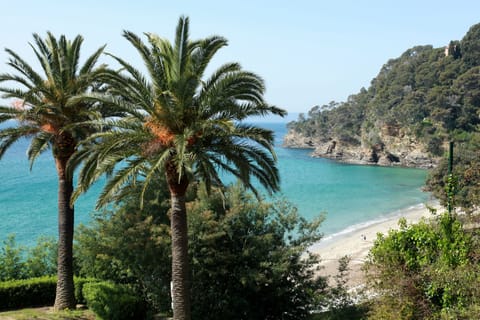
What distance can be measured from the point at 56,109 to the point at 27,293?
690cm

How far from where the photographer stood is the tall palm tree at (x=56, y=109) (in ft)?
50.1

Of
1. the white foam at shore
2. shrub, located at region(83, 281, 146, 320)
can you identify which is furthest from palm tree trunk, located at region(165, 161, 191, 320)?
the white foam at shore

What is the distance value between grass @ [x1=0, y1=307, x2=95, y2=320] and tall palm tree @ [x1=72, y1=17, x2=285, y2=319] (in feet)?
14.1

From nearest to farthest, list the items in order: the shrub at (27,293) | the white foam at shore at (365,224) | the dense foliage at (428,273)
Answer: the dense foliage at (428,273), the shrub at (27,293), the white foam at shore at (365,224)

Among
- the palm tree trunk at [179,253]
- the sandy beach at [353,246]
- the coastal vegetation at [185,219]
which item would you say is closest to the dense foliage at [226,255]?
the coastal vegetation at [185,219]

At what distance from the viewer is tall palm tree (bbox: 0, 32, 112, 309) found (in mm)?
15266

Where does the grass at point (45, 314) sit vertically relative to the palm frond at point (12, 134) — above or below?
below

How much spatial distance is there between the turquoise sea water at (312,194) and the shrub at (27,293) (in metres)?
23.8

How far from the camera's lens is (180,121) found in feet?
40.6

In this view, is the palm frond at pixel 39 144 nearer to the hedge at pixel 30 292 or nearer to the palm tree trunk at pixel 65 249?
the palm tree trunk at pixel 65 249

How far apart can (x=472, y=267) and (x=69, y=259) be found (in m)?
11.9

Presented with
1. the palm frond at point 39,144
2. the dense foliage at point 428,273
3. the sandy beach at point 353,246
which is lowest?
the sandy beach at point 353,246

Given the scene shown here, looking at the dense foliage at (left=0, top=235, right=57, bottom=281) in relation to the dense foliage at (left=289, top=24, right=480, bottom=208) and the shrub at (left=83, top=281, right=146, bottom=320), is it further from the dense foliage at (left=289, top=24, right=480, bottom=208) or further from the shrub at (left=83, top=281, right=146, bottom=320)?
the dense foliage at (left=289, top=24, right=480, bottom=208)

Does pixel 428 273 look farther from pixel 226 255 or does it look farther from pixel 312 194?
pixel 312 194
